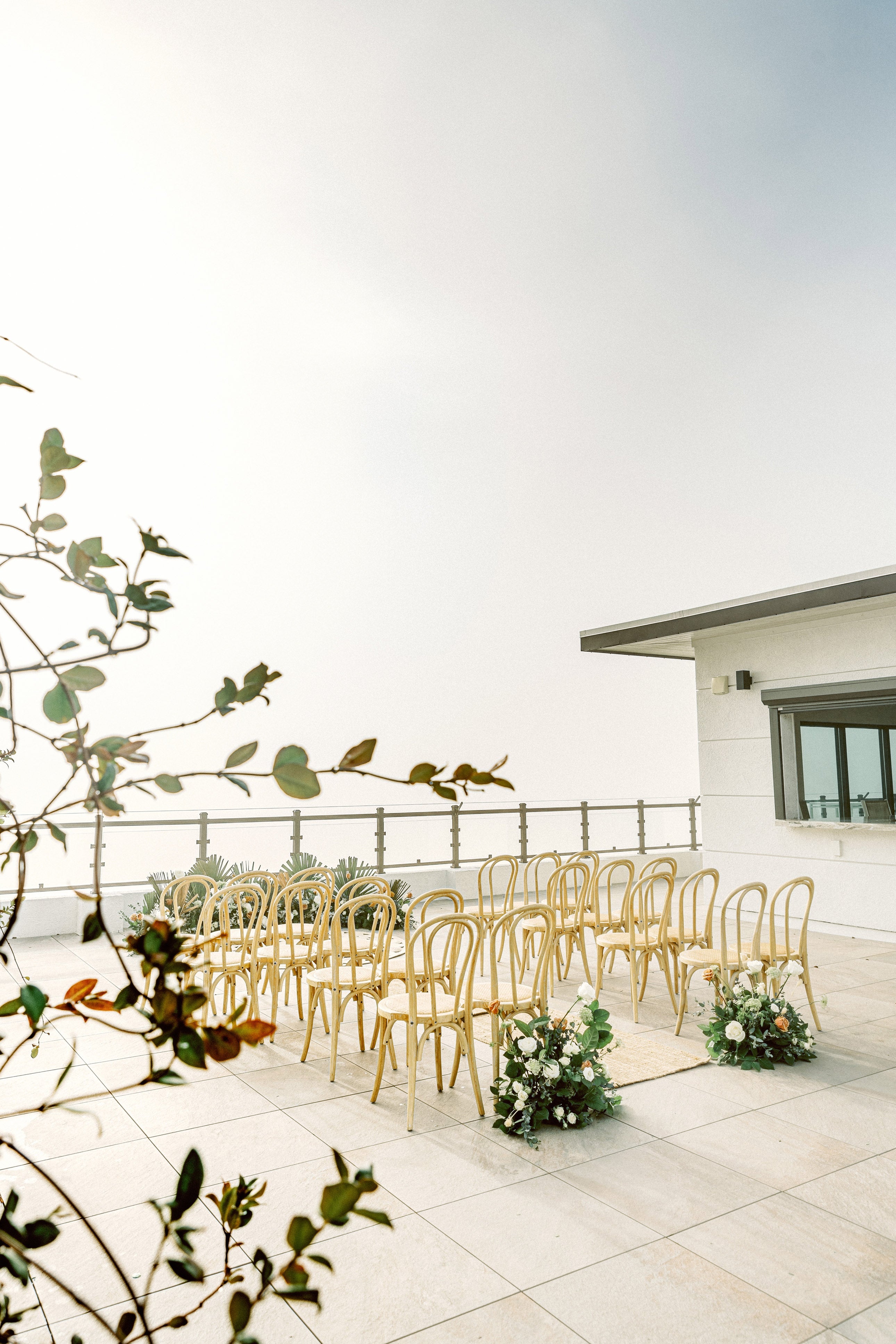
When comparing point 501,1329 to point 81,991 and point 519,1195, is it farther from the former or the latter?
point 81,991

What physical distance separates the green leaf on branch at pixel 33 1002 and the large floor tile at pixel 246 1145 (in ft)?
9.66

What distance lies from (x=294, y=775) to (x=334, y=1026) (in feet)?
13.1

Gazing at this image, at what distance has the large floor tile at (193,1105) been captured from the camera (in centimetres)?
377

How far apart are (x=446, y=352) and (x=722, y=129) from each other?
8.32 m

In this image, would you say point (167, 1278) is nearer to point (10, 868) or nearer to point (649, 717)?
point (10, 868)

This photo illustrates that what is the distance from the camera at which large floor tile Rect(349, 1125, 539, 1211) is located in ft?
10.2

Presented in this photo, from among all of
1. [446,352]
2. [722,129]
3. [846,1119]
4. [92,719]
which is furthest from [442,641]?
[92,719]

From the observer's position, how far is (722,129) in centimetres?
1680

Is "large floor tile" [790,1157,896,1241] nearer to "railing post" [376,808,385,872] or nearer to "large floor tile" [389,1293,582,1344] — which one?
"large floor tile" [389,1293,582,1344]

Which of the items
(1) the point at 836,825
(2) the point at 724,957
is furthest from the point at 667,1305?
(1) the point at 836,825

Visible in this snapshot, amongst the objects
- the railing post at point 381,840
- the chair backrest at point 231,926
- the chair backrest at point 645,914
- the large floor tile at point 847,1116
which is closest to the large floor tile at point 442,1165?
the chair backrest at point 231,926

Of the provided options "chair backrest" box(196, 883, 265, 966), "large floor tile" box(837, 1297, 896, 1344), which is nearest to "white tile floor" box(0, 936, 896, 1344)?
"large floor tile" box(837, 1297, 896, 1344)

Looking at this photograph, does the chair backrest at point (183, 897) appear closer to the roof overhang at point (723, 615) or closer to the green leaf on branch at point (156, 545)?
the green leaf on branch at point (156, 545)

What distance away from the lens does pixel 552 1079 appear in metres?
3.69
